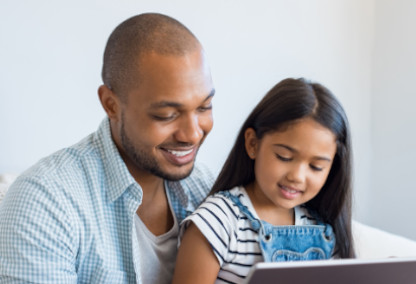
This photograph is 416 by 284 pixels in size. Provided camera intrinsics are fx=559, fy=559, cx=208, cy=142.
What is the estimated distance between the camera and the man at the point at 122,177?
105 cm

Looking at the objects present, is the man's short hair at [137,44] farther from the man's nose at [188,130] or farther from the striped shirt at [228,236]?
the striped shirt at [228,236]

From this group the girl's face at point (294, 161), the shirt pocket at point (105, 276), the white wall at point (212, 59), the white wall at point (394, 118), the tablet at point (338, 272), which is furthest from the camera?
the white wall at point (394, 118)

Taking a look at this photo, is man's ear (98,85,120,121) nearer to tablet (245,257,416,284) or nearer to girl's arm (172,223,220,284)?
girl's arm (172,223,220,284)

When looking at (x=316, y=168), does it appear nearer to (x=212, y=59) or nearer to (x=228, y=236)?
(x=228, y=236)

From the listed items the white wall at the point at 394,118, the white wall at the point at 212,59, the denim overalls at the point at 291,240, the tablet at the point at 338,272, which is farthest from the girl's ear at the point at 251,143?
the white wall at the point at 394,118

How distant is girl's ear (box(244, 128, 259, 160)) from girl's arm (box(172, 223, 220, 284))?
24 cm

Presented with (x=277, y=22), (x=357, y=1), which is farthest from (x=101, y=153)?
(x=357, y=1)

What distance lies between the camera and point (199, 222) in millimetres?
1208

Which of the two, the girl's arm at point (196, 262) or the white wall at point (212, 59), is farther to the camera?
the white wall at point (212, 59)

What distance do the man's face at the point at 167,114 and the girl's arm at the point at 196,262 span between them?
147mm

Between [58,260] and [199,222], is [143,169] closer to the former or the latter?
[199,222]

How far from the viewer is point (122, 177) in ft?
3.97

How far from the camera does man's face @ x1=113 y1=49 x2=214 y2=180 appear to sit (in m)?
1.17

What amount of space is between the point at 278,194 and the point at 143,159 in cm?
32
